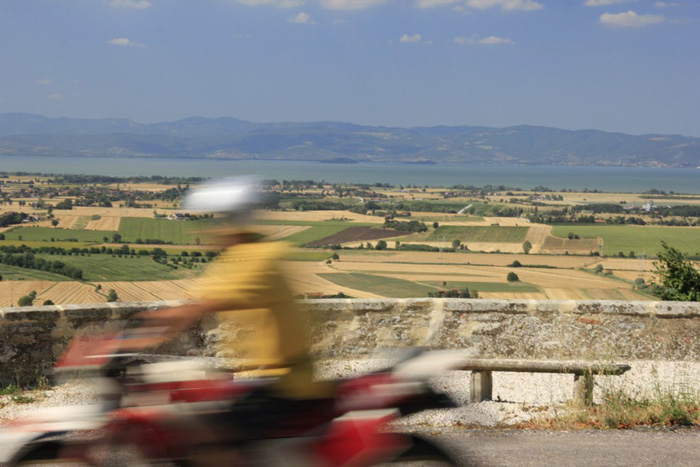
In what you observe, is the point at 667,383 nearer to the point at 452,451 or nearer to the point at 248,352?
the point at 452,451

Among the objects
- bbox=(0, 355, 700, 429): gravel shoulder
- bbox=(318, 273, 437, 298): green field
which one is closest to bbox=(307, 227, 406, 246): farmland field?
bbox=(318, 273, 437, 298): green field

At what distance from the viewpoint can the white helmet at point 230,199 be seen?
344 cm

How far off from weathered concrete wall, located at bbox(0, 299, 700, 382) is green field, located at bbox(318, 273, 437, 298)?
13.0 feet

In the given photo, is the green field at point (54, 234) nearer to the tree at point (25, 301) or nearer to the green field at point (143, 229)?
the green field at point (143, 229)

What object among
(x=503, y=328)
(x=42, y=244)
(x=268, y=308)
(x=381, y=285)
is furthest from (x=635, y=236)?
(x=268, y=308)

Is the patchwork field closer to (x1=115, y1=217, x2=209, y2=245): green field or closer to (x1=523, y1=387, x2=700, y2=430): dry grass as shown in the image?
(x1=115, y1=217, x2=209, y2=245): green field

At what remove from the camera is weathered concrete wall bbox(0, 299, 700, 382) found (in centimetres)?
765

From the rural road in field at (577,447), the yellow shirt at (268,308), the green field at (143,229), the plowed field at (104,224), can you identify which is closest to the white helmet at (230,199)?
the yellow shirt at (268,308)

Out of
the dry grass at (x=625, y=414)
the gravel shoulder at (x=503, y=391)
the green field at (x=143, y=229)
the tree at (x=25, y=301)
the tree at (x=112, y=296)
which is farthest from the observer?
the green field at (x=143, y=229)

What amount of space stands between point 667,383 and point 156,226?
17.1m

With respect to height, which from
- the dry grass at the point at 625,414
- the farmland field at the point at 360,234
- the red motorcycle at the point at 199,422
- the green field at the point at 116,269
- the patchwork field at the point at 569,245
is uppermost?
the red motorcycle at the point at 199,422

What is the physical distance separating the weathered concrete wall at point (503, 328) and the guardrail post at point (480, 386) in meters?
1.42

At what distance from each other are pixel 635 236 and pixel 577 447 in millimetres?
31649

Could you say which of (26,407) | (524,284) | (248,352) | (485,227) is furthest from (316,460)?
(485,227)
